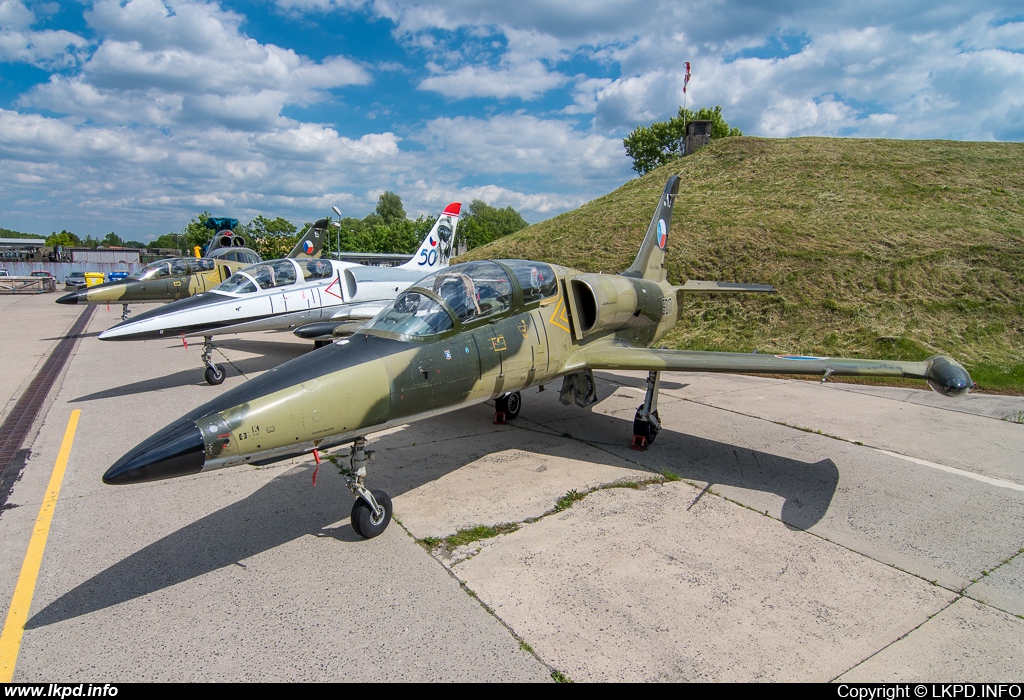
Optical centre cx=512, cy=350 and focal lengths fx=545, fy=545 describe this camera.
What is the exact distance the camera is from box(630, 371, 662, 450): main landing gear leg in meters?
7.84

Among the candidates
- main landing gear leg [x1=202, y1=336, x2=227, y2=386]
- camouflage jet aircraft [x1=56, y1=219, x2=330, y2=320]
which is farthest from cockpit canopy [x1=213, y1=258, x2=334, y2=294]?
camouflage jet aircraft [x1=56, y1=219, x2=330, y2=320]

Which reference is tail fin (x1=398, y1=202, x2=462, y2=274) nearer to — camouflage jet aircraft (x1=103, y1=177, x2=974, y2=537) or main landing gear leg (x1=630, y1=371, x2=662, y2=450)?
camouflage jet aircraft (x1=103, y1=177, x2=974, y2=537)

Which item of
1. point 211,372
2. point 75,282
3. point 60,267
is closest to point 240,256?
point 211,372

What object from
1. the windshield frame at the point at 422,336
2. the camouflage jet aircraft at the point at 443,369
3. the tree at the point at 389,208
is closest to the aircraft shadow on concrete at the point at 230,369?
the camouflage jet aircraft at the point at 443,369

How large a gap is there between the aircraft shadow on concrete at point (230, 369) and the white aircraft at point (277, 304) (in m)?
0.62

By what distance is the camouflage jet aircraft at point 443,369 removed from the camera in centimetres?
419

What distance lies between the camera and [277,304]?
1230cm

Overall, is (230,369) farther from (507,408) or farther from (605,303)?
(605,303)

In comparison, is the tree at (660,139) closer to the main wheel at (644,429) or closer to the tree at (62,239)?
the main wheel at (644,429)

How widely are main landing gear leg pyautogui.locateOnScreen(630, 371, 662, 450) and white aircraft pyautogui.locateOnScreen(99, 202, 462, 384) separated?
496 centimetres

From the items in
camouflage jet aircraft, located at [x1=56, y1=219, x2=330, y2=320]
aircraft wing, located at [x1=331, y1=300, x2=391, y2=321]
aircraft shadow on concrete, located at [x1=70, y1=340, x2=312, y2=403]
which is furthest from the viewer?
camouflage jet aircraft, located at [x1=56, y1=219, x2=330, y2=320]

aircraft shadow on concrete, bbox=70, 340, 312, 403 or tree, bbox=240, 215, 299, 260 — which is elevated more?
tree, bbox=240, 215, 299, 260

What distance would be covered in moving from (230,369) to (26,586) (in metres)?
9.16
